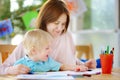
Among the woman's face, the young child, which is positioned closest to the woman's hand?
the young child

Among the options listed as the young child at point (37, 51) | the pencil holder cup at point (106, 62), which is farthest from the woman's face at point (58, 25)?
the pencil holder cup at point (106, 62)

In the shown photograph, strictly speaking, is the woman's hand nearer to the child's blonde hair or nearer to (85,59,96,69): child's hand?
the child's blonde hair

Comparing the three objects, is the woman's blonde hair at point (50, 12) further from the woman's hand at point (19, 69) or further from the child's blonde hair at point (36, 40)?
the woman's hand at point (19, 69)

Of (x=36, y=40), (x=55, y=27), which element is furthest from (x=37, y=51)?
(x=55, y=27)

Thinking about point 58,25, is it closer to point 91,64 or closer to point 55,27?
point 55,27

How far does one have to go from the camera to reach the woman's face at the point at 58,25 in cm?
180

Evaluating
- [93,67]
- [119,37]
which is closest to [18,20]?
[119,37]

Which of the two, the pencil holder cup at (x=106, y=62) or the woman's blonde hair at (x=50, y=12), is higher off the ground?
the woman's blonde hair at (x=50, y=12)

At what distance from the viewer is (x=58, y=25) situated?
180 cm

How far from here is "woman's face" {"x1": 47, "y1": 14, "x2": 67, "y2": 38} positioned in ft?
5.89

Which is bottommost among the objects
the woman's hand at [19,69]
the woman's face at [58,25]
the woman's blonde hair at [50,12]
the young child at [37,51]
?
the woman's hand at [19,69]

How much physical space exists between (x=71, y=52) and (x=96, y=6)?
1915 mm

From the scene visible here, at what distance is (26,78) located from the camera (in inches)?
52.8

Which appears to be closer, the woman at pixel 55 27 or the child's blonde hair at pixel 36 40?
the child's blonde hair at pixel 36 40
